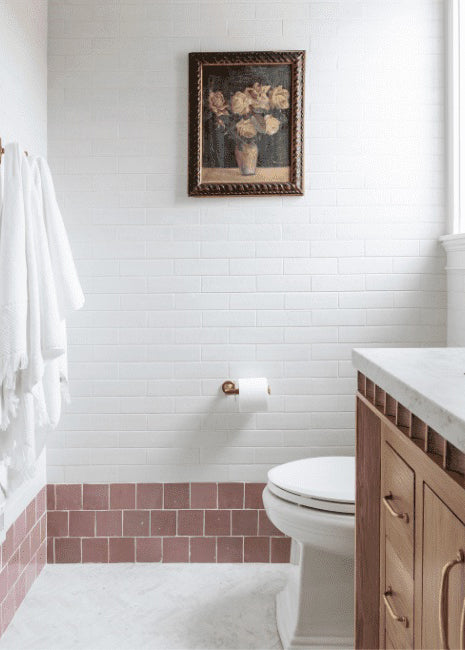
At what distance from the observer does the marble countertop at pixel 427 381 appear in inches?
28.9

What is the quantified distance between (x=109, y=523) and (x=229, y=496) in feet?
1.57

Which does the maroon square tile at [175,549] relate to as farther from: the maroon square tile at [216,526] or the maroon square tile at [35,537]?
the maroon square tile at [35,537]

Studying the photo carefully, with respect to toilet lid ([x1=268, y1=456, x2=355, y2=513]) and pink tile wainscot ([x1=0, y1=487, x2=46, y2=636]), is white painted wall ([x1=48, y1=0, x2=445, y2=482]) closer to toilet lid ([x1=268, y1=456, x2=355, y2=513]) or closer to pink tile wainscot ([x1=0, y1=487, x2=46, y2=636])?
pink tile wainscot ([x1=0, y1=487, x2=46, y2=636])

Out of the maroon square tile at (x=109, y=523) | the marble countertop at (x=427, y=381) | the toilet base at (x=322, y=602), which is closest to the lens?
the marble countertop at (x=427, y=381)

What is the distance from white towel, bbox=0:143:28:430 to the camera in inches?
62.6

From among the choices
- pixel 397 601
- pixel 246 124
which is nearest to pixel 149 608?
pixel 397 601

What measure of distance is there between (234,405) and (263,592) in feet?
2.23

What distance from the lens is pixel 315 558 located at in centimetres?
A: 181

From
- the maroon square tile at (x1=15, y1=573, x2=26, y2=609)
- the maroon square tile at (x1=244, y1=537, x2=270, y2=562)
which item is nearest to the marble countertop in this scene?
the maroon square tile at (x1=244, y1=537, x2=270, y2=562)

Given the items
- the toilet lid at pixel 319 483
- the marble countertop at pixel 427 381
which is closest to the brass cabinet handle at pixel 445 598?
the marble countertop at pixel 427 381

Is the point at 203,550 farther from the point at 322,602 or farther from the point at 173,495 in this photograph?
the point at 322,602

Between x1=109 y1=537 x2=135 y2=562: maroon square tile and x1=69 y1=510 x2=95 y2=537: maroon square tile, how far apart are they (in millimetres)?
92

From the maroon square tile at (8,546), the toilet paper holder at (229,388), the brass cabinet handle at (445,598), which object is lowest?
the maroon square tile at (8,546)

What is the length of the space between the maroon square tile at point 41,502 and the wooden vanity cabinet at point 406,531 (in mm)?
1344
